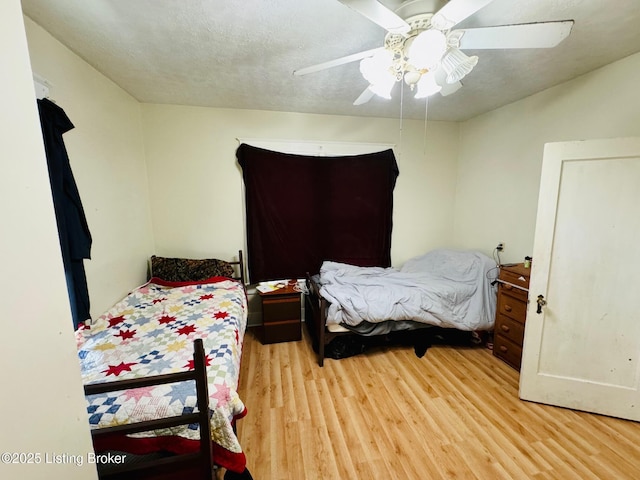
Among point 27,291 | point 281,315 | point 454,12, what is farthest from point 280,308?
point 454,12

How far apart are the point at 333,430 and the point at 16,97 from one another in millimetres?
2142

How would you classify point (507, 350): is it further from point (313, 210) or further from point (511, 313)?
point (313, 210)

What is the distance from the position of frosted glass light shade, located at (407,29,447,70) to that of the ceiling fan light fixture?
0.19m

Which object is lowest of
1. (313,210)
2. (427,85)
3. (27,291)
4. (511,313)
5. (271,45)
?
(511,313)

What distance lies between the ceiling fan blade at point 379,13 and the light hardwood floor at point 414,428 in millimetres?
2266

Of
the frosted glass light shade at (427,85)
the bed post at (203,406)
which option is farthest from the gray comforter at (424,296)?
the frosted glass light shade at (427,85)

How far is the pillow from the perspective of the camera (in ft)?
9.14

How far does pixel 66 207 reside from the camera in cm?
146

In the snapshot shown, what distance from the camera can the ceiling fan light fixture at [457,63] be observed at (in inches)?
50.7

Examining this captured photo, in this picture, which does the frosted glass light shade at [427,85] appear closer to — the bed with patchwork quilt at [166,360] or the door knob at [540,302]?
the door knob at [540,302]

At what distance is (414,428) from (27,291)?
6.97ft

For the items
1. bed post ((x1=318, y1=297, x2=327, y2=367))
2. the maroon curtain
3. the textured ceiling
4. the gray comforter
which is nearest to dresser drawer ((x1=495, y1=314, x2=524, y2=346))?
the gray comforter

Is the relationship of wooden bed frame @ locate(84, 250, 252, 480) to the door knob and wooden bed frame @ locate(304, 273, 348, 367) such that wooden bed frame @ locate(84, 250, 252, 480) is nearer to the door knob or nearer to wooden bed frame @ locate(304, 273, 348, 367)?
wooden bed frame @ locate(304, 273, 348, 367)

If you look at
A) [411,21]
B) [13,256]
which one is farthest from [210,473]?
[411,21]
